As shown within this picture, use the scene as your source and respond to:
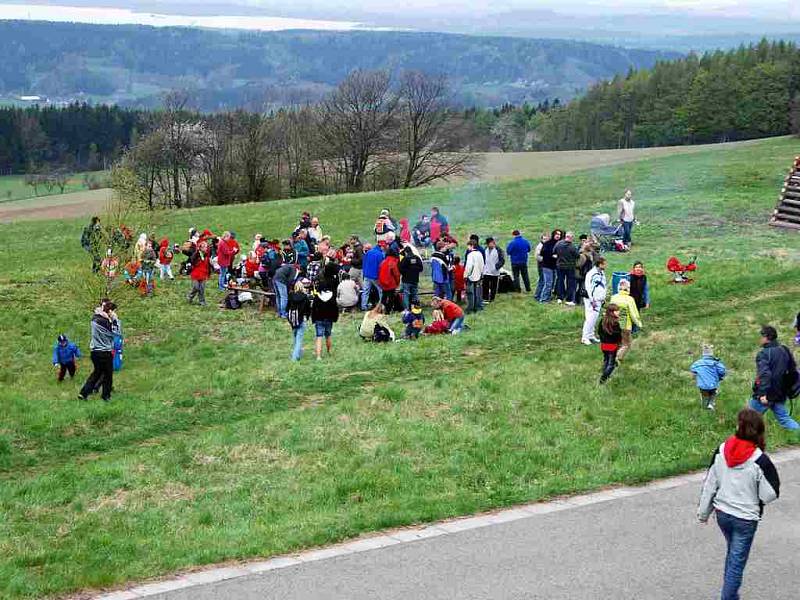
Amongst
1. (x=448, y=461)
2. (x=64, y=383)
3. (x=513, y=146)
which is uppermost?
(x=448, y=461)

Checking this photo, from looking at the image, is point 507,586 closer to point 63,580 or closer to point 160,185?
point 63,580

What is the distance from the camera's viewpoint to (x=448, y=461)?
12938mm

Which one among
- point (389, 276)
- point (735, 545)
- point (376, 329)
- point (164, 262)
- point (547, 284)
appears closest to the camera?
point (735, 545)

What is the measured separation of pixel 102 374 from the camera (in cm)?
1677

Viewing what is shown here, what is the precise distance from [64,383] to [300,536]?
30.7 feet

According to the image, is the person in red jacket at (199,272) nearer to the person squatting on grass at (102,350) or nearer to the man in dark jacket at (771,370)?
the person squatting on grass at (102,350)

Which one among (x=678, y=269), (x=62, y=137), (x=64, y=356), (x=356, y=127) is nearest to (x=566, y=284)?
(x=678, y=269)

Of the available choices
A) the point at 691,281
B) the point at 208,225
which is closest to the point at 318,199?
the point at 208,225

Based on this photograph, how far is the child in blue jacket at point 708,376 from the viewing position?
14477mm

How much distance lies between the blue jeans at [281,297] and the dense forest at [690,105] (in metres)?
53.6

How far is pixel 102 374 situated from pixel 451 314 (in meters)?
6.85

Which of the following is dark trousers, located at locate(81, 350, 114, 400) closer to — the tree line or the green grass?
the tree line

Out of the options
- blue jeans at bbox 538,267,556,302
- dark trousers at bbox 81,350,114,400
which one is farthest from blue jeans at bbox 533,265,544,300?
dark trousers at bbox 81,350,114,400

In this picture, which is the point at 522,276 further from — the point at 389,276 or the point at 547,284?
the point at 389,276
